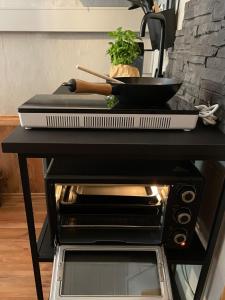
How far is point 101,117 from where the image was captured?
64 cm

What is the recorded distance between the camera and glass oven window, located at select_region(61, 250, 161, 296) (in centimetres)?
70

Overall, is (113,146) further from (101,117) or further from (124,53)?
(124,53)

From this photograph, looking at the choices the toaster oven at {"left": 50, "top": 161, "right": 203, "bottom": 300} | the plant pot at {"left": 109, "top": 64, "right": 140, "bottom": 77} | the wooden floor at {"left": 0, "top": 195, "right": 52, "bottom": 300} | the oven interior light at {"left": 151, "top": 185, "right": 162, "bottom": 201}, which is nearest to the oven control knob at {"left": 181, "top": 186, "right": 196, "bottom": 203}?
the toaster oven at {"left": 50, "top": 161, "right": 203, "bottom": 300}

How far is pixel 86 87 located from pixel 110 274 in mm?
547

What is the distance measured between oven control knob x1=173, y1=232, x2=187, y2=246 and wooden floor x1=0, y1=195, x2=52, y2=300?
753 millimetres

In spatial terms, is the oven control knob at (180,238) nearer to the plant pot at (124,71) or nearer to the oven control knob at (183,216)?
the oven control knob at (183,216)

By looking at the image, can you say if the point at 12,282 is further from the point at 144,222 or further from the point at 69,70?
the point at 69,70

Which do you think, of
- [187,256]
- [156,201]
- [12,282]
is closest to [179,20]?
[156,201]

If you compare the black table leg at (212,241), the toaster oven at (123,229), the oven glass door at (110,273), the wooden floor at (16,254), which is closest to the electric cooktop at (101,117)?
the toaster oven at (123,229)

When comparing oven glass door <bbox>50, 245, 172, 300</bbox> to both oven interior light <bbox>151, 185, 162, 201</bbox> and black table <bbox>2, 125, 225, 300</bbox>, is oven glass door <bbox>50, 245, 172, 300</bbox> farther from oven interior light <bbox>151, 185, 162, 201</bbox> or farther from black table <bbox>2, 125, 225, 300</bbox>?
black table <bbox>2, 125, 225, 300</bbox>

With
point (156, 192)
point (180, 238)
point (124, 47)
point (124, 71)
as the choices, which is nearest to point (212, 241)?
point (180, 238)

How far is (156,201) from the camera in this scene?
81 centimetres

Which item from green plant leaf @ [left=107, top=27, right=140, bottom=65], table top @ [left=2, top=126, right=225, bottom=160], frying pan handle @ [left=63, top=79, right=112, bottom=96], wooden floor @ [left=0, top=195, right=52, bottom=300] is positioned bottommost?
wooden floor @ [left=0, top=195, right=52, bottom=300]

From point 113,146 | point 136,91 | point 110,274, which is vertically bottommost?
point 110,274
